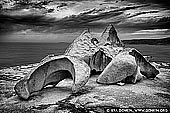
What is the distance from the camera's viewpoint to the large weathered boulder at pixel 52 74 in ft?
18.6

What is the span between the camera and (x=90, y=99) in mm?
5406

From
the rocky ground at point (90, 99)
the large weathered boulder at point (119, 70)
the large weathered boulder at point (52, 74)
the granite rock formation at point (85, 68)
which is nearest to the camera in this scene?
the rocky ground at point (90, 99)

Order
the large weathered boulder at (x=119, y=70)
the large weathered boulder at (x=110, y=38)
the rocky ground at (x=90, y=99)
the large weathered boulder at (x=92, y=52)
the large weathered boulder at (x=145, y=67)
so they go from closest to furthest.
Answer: the rocky ground at (x=90, y=99), the large weathered boulder at (x=119, y=70), the large weathered boulder at (x=145, y=67), the large weathered boulder at (x=92, y=52), the large weathered boulder at (x=110, y=38)

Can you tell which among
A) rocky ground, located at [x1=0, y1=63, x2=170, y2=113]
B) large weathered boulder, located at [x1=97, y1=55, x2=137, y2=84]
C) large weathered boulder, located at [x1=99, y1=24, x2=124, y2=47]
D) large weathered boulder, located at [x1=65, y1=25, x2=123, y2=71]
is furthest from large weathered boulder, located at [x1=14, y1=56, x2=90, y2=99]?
large weathered boulder, located at [x1=99, y1=24, x2=124, y2=47]

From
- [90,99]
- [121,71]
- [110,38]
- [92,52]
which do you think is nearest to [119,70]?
[121,71]

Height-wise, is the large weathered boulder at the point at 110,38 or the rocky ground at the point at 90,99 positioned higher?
the large weathered boulder at the point at 110,38

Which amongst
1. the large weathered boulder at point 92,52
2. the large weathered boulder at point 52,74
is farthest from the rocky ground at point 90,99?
the large weathered boulder at point 92,52

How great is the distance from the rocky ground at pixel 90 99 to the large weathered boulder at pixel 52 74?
0.75 ft

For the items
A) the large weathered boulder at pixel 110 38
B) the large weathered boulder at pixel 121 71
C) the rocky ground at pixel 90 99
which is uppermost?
the large weathered boulder at pixel 110 38

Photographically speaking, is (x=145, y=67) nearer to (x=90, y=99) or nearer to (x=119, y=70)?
(x=119, y=70)

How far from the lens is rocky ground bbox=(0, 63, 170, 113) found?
493cm

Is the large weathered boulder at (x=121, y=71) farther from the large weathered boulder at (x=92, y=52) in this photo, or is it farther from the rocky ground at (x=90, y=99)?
the large weathered boulder at (x=92, y=52)

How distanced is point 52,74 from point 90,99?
1.62m

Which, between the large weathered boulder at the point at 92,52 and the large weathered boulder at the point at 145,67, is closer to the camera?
the large weathered boulder at the point at 145,67
